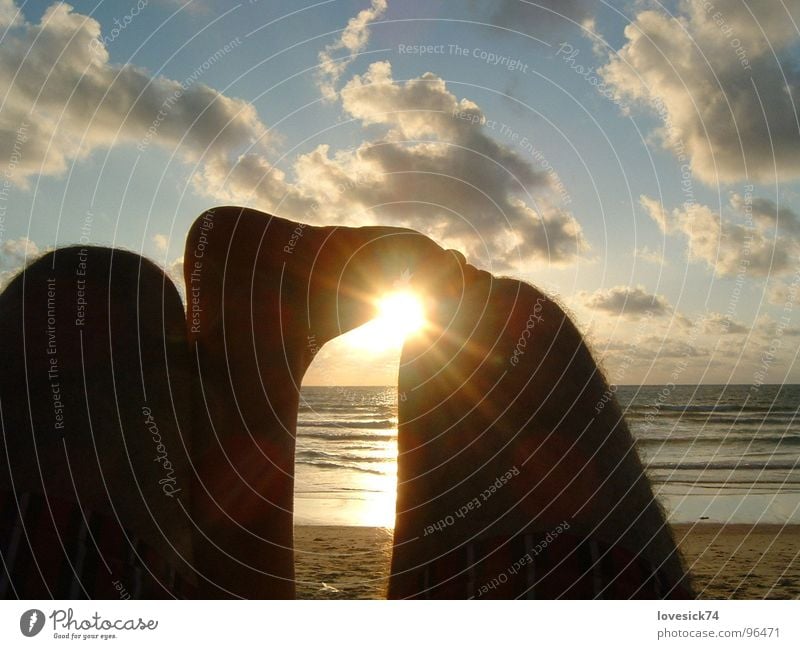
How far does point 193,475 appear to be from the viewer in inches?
64.2

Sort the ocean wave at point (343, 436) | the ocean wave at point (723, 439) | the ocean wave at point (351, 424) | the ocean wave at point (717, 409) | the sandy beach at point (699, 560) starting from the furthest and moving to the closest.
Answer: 1. the ocean wave at point (717, 409)
2. the ocean wave at point (351, 424)
3. the ocean wave at point (343, 436)
4. the ocean wave at point (723, 439)
5. the sandy beach at point (699, 560)

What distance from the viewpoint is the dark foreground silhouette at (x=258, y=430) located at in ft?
5.07

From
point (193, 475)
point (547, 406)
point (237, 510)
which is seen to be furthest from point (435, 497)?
point (193, 475)

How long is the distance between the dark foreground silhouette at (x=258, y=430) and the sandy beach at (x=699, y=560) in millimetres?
2060

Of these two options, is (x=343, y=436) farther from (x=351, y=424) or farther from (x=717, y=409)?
(x=717, y=409)

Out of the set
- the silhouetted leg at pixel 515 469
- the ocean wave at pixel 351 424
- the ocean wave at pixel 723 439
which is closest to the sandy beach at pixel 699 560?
the silhouetted leg at pixel 515 469

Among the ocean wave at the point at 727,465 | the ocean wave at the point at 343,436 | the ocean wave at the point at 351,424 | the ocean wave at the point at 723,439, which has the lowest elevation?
the ocean wave at the point at 343,436

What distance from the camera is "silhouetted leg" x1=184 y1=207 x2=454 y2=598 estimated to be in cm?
163

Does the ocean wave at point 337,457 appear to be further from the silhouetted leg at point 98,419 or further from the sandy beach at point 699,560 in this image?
the silhouetted leg at point 98,419

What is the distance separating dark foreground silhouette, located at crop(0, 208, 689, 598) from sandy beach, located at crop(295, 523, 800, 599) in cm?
206

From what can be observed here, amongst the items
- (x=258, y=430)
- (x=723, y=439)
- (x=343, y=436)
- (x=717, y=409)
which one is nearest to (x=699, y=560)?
(x=258, y=430)

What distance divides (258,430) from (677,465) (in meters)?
9.40

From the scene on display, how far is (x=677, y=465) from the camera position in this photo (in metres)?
9.66

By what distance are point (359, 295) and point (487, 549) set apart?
756 millimetres
